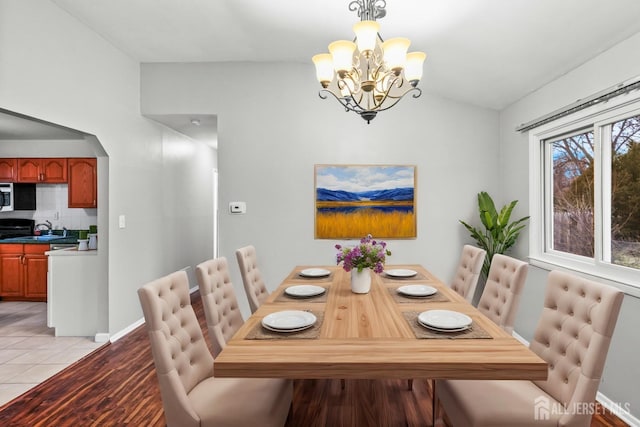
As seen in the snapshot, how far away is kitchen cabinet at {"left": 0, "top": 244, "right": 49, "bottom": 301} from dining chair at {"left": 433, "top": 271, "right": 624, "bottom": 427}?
17.3 ft

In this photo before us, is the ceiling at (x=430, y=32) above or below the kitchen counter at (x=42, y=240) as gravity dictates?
above

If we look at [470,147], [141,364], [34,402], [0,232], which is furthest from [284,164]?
[0,232]

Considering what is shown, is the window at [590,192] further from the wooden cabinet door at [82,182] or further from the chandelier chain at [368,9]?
the wooden cabinet door at [82,182]

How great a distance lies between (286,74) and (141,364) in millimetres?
3154

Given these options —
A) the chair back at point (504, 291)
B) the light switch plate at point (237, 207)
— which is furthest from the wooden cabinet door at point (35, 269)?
the chair back at point (504, 291)

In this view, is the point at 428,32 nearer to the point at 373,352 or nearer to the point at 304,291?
the point at 304,291

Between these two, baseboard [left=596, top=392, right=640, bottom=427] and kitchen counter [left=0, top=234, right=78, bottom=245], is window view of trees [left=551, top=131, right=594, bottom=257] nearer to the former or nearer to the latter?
baseboard [left=596, top=392, right=640, bottom=427]

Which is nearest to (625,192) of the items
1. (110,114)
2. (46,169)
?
(110,114)

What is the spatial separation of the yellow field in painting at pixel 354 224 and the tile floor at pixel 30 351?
8.11 ft

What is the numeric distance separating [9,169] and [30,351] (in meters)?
3.11

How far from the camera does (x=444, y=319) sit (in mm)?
1534

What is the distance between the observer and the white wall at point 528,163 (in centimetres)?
209

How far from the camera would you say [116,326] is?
3.49 metres

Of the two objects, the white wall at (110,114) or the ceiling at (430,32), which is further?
the white wall at (110,114)
